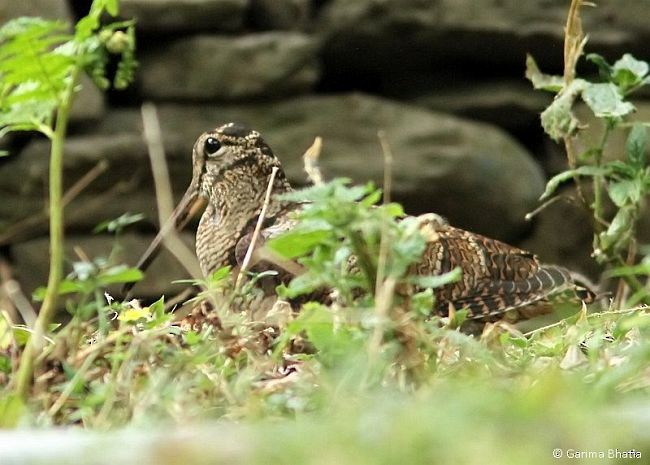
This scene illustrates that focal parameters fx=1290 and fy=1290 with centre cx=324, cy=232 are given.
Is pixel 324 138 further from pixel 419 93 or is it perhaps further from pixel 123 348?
pixel 123 348

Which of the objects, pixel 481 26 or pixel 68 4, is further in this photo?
pixel 481 26

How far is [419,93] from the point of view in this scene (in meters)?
5.94

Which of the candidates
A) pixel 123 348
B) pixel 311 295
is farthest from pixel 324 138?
pixel 123 348

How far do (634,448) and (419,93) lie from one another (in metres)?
5.04

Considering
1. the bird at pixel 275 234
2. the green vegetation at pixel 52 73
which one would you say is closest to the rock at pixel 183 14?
the bird at pixel 275 234

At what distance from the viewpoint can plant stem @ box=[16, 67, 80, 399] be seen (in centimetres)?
134

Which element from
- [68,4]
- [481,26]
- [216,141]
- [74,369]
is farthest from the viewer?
[481,26]

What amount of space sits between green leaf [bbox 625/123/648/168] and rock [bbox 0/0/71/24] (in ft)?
10.2

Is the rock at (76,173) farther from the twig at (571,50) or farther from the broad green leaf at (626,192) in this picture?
the broad green leaf at (626,192)

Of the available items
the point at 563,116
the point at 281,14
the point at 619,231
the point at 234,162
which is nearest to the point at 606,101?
the point at 563,116

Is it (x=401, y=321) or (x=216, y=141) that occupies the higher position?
(x=401, y=321)

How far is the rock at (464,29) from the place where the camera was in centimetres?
555

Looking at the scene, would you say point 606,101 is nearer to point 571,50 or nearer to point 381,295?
point 571,50

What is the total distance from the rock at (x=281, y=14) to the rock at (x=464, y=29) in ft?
0.29
